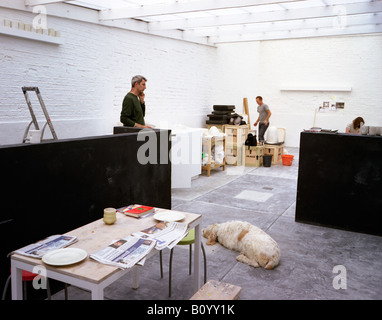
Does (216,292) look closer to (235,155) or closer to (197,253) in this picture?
(197,253)

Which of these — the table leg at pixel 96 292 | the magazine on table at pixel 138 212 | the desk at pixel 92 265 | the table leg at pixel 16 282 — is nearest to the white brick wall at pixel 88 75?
the magazine on table at pixel 138 212

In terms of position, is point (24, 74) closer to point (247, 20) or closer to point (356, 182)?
point (247, 20)

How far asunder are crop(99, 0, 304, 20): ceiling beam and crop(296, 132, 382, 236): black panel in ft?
7.66

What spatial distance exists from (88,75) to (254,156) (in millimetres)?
4822

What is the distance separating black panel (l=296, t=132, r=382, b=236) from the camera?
4660 mm

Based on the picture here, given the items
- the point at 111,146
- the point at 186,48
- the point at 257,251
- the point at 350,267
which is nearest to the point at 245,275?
the point at 257,251

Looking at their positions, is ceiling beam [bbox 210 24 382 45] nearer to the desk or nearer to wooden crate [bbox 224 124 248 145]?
wooden crate [bbox 224 124 248 145]

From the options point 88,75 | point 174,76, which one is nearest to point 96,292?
point 88,75

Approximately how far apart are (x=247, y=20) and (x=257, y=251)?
5193mm

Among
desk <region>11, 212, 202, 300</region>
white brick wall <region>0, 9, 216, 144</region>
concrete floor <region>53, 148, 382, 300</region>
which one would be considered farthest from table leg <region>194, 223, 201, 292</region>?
white brick wall <region>0, 9, 216, 144</region>

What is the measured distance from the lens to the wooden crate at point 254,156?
9367 millimetres

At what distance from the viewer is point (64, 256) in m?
1.96

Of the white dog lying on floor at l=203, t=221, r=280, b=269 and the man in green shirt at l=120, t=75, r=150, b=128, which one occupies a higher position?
the man in green shirt at l=120, t=75, r=150, b=128

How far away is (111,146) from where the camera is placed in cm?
371
